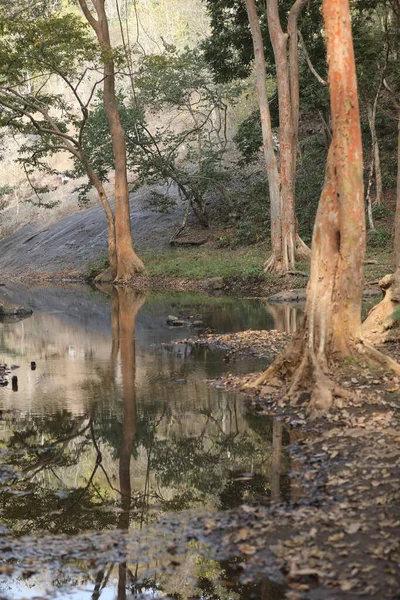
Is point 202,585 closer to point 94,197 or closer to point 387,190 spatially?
point 387,190

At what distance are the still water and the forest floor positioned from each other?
283 millimetres

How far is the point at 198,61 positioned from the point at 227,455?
33.8m

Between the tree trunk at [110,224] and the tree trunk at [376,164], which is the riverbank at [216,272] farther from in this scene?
the tree trunk at [376,164]

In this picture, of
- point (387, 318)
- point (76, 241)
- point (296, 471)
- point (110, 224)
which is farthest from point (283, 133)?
point (76, 241)

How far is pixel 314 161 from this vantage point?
1574 inches

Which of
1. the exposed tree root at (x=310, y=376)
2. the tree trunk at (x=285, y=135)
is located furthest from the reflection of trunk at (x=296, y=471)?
the tree trunk at (x=285, y=135)

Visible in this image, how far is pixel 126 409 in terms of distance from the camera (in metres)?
10.6

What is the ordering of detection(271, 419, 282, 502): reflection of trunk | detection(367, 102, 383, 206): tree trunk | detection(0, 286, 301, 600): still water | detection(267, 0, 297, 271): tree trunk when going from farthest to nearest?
detection(367, 102, 383, 206): tree trunk < detection(267, 0, 297, 271): tree trunk < detection(271, 419, 282, 502): reflection of trunk < detection(0, 286, 301, 600): still water

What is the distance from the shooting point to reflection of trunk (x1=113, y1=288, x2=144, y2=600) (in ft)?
21.0

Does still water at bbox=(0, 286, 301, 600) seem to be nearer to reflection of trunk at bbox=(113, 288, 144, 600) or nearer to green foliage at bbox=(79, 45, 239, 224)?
reflection of trunk at bbox=(113, 288, 144, 600)

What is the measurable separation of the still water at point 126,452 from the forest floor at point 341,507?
28cm

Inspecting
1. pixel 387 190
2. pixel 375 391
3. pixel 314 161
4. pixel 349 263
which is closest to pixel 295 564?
pixel 375 391

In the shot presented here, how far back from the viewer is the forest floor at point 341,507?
4.99 metres

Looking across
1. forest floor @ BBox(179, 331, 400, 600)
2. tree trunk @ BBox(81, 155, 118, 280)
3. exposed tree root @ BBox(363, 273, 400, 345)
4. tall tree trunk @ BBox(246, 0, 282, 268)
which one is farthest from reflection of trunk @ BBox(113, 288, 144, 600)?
tree trunk @ BBox(81, 155, 118, 280)
